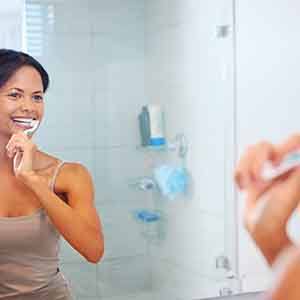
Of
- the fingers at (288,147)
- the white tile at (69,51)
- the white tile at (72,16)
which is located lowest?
the fingers at (288,147)

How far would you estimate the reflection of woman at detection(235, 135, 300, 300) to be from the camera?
0.33m

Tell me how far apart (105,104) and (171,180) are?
1.09ft

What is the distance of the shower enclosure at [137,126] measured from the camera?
1.50 metres

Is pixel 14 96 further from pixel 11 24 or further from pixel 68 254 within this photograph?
pixel 11 24

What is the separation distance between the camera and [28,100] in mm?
1022

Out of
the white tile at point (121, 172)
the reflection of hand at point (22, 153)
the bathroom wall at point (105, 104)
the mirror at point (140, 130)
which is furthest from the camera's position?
the white tile at point (121, 172)

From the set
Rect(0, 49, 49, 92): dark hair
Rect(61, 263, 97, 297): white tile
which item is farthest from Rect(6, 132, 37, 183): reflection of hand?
Rect(61, 263, 97, 297): white tile

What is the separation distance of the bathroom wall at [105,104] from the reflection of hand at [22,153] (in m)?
0.61

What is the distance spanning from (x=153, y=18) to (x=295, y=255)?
1.52 meters

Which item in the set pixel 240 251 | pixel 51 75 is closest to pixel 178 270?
pixel 240 251

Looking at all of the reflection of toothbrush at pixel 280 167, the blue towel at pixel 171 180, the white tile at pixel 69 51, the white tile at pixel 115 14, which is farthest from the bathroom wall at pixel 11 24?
the reflection of toothbrush at pixel 280 167

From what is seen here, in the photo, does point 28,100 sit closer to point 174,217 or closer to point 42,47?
point 42,47

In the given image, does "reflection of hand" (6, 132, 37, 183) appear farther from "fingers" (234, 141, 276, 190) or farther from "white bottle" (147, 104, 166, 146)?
"white bottle" (147, 104, 166, 146)

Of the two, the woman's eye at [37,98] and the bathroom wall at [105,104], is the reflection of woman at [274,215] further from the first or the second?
the bathroom wall at [105,104]
